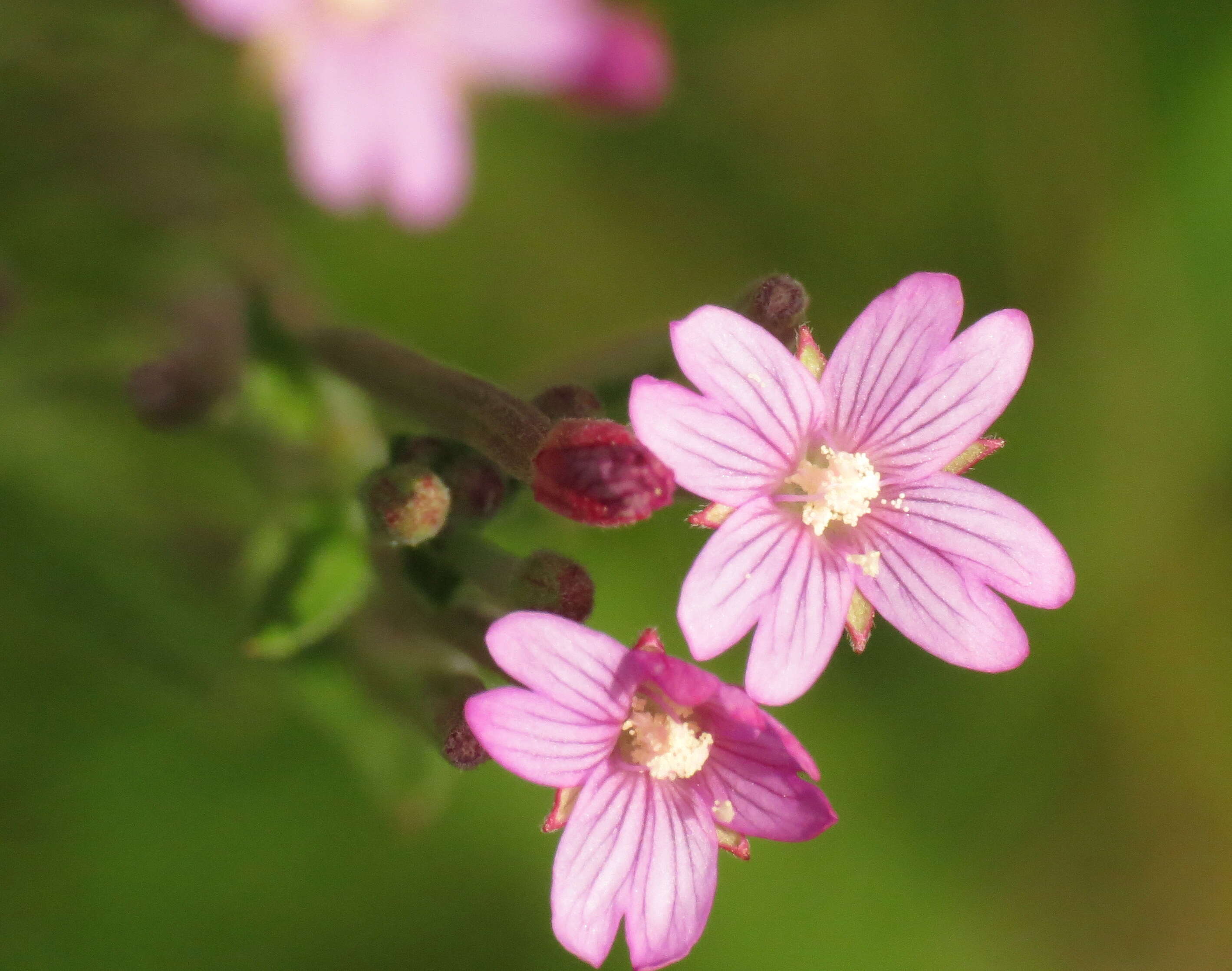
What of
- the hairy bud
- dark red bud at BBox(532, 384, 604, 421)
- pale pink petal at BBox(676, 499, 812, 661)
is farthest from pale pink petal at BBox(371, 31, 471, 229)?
pale pink petal at BBox(676, 499, 812, 661)

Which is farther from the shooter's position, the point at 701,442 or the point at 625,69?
the point at 625,69

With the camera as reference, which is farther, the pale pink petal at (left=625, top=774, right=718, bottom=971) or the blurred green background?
the blurred green background

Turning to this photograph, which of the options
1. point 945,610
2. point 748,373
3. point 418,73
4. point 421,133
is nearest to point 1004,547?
point 945,610

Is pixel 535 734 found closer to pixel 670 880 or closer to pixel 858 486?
pixel 670 880

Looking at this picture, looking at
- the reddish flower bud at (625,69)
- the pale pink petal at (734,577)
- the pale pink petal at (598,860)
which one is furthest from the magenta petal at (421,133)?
the pale pink petal at (598,860)

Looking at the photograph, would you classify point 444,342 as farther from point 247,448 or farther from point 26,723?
point 26,723

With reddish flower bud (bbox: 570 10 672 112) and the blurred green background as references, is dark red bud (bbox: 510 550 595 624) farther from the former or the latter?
reddish flower bud (bbox: 570 10 672 112)

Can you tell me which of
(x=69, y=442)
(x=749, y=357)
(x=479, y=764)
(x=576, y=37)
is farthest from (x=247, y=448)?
(x=576, y=37)
